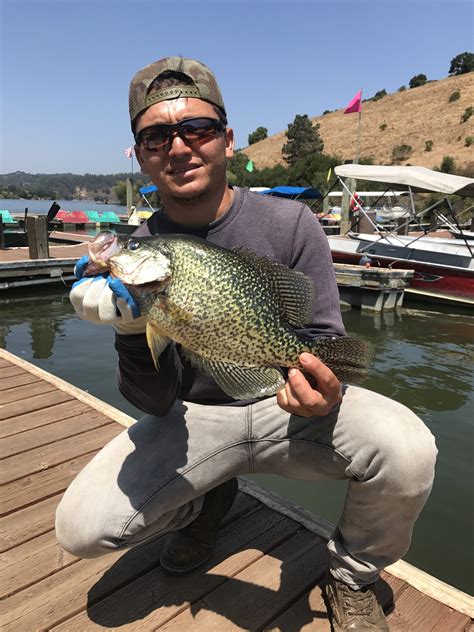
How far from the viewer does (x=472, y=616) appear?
2.39 m

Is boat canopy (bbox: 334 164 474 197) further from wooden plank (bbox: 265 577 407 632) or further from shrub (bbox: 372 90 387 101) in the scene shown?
shrub (bbox: 372 90 387 101)

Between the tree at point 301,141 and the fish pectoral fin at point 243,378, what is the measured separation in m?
76.8

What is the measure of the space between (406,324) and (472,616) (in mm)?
10395

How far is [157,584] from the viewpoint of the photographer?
8.44 feet

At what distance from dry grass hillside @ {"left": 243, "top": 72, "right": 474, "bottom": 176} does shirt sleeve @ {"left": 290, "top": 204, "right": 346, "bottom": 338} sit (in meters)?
69.9

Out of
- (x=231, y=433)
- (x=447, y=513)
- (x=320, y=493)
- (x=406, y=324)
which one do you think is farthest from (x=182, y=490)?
(x=406, y=324)

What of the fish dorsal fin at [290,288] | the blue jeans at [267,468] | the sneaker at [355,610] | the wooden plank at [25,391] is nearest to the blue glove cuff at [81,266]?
the fish dorsal fin at [290,288]

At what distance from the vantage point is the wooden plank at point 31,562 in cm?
255

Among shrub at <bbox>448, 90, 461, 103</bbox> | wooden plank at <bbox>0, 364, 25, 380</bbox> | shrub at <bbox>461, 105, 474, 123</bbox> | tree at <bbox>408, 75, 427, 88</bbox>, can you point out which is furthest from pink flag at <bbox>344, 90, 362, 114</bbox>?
tree at <bbox>408, 75, 427, 88</bbox>

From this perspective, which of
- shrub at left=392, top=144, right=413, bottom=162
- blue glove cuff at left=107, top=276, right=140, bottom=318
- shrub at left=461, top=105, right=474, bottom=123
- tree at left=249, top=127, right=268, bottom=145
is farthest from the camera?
tree at left=249, top=127, right=268, bottom=145

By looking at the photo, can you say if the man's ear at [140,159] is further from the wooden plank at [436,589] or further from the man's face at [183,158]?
the wooden plank at [436,589]

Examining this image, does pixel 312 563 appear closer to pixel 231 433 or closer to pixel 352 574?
pixel 352 574

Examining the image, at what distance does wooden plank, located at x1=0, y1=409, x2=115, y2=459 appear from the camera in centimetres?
394

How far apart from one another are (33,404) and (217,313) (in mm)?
3538
